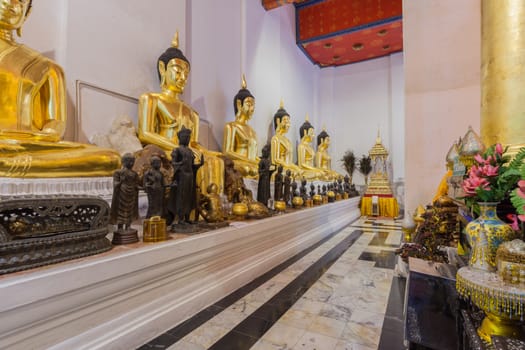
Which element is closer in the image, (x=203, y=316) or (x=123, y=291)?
(x=123, y=291)

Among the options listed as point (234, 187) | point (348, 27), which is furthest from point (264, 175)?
point (348, 27)

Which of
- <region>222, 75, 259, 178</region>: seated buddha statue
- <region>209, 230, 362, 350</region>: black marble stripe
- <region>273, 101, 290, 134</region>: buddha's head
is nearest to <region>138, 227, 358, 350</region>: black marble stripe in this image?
<region>209, 230, 362, 350</region>: black marble stripe

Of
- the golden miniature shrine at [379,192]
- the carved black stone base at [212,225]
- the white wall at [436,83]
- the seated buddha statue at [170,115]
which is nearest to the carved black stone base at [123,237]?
the carved black stone base at [212,225]

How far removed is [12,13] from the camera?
6.12ft

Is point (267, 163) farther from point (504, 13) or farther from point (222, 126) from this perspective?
point (504, 13)

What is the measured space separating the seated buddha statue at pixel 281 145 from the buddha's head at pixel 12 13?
3.98 metres

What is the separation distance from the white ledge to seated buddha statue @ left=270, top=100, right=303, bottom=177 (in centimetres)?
328

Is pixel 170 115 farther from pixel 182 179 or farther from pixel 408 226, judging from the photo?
pixel 408 226

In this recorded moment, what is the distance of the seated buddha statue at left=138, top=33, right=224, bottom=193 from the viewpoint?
2.76m

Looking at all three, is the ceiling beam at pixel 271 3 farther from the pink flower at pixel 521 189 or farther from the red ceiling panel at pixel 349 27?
the pink flower at pixel 521 189

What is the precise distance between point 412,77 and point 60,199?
9.27 feet

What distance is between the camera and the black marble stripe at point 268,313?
121cm

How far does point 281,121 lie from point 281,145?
592mm

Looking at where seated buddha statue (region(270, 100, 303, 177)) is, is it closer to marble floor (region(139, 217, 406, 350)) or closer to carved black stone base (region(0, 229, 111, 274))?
marble floor (region(139, 217, 406, 350))
